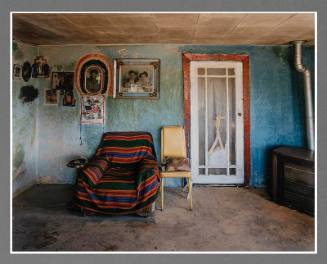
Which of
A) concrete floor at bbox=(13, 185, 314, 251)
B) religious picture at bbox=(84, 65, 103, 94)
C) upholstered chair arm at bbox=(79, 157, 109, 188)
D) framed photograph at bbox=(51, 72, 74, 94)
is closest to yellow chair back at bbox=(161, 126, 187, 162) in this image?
concrete floor at bbox=(13, 185, 314, 251)

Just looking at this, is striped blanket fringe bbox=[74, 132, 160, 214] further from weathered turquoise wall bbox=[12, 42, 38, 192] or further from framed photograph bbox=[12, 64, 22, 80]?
framed photograph bbox=[12, 64, 22, 80]

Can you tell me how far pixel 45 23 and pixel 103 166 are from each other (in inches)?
79.6

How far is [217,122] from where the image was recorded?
16.0 ft

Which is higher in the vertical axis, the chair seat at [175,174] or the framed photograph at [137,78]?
the framed photograph at [137,78]

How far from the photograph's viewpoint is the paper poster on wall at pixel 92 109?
4.83 m

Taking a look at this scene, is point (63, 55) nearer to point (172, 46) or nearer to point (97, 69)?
point (97, 69)

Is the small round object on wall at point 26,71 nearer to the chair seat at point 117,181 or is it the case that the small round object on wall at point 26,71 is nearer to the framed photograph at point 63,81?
the framed photograph at point 63,81

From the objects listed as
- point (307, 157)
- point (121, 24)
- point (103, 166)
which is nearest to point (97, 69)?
point (121, 24)

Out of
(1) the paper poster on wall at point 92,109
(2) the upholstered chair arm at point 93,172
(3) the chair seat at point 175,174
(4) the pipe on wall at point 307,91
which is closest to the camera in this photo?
(2) the upholstered chair arm at point 93,172

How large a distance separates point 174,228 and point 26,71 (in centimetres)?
349

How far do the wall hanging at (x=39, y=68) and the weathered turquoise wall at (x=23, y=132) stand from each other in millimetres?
111

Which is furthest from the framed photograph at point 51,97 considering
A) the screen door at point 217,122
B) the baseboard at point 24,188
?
the screen door at point 217,122

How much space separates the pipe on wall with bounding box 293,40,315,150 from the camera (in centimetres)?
427

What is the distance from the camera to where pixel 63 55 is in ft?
15.9
